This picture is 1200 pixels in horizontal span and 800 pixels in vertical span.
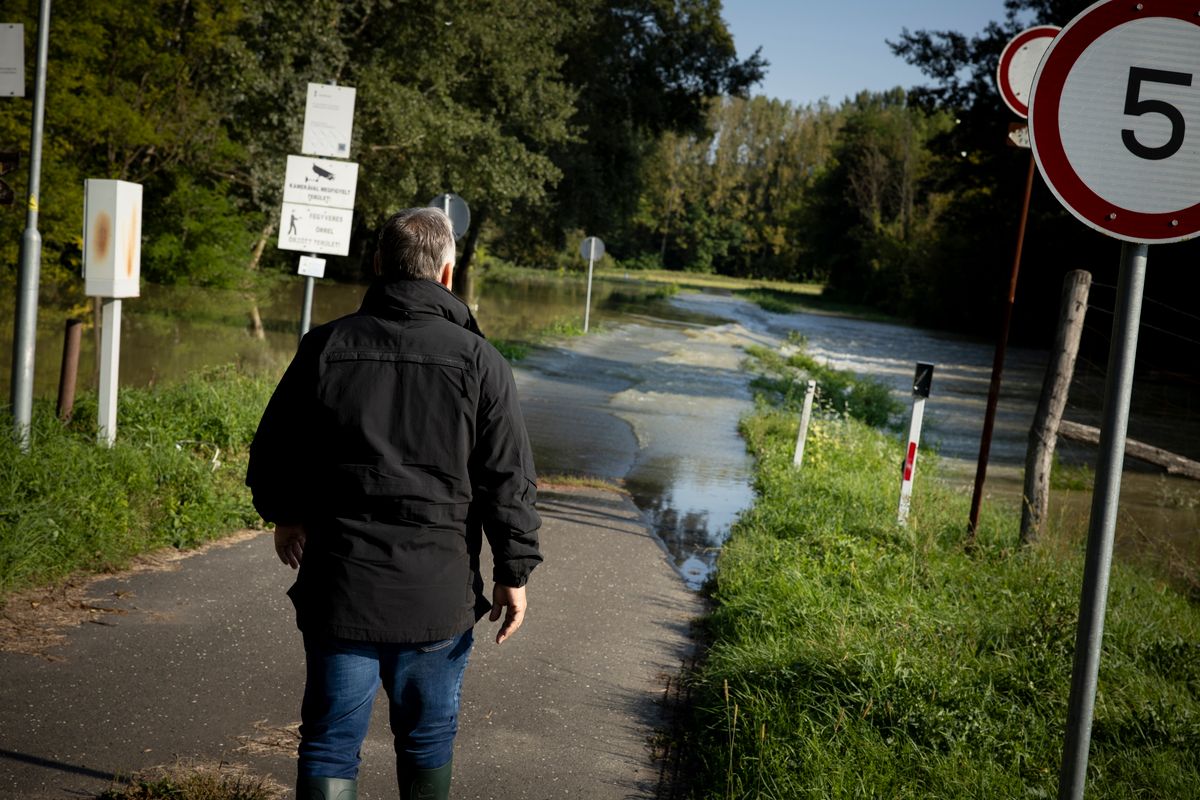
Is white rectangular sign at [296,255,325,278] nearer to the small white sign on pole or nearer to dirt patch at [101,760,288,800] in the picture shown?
the small white sign on pole

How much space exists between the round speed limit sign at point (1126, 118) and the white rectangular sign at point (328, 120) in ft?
24.1

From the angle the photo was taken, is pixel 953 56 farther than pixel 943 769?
Yes

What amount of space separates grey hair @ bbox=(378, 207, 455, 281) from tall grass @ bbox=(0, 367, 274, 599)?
3.55 meters

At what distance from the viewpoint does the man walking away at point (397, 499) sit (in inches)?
112

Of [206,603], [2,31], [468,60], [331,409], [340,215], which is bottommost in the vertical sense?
[206,603]

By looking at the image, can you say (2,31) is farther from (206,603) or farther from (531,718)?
(531,718)

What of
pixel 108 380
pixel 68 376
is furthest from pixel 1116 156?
pixel 68 376

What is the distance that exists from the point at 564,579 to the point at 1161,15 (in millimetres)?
4877

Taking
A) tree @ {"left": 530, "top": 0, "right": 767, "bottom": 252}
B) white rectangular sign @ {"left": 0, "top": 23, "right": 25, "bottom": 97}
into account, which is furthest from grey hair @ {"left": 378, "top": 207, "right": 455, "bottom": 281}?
tree @ {"left": 530, "top": 0, "right": 767, "bottom": 252}

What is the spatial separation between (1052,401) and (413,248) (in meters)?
5.52

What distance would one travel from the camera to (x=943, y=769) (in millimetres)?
3982

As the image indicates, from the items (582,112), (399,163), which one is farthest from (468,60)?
(582,112)

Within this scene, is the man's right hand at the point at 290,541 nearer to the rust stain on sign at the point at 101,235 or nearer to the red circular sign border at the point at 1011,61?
the rust stain on sign at the point at 101,235

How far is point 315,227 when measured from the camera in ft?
31.2
